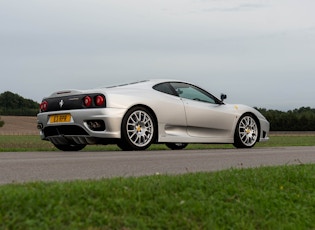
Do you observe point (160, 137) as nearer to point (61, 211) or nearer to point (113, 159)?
point (113, 159)

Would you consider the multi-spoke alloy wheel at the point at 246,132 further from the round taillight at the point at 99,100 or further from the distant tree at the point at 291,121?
the distant tree at the point at 291,121

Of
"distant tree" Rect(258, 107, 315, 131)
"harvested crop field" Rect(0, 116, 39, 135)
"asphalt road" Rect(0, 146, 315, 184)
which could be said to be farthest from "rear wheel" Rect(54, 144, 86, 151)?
"distant tree" Rect(258, 107, 315, 131)

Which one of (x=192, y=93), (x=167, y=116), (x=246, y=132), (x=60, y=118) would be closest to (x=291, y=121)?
(x=246, y=132)

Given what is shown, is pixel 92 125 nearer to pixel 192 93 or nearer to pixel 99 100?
pixel 99 100

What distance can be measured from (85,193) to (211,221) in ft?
3.03

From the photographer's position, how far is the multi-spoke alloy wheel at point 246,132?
10.7 m

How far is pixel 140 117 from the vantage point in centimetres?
895

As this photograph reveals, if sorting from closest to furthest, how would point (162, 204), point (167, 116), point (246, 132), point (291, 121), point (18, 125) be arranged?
point (162, 204)
point (167, 116)
point (246, 132)
point (18, 125)
point (291, 121)

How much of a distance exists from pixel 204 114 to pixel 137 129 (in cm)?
176

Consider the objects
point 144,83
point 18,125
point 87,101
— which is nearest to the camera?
point 87,101

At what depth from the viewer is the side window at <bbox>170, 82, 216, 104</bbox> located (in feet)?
33.0

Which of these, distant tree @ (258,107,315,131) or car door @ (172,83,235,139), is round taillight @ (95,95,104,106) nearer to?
car door @ (172,83,235,139)

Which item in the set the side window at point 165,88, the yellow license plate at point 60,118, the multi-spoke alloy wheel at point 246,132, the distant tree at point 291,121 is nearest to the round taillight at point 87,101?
the yellow license plate at point 60,118

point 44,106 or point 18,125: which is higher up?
point 44,106
